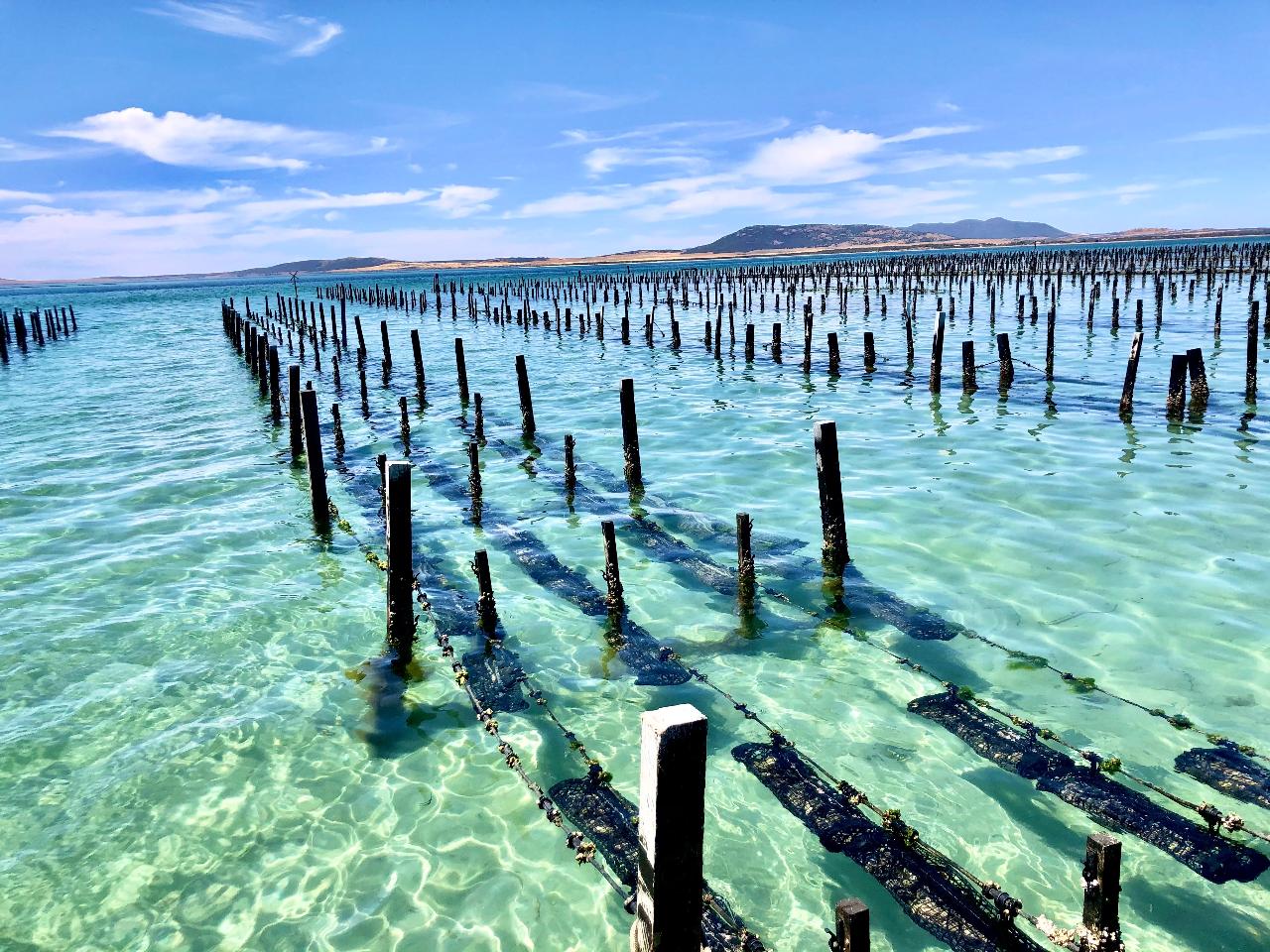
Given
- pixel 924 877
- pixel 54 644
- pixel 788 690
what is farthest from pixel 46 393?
pixel 924 877

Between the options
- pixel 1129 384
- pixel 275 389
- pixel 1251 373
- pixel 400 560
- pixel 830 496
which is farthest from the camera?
pixel 275 389

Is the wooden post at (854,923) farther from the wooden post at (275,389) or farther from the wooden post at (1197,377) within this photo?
the wooden post at (275,389)

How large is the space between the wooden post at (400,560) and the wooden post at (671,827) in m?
5.64

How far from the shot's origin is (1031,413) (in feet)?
68.2

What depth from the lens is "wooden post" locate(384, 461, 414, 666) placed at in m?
8.55

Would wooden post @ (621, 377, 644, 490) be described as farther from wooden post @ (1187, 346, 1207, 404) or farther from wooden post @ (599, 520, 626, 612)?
wooden post @ (1187, 346, 1207, 404)

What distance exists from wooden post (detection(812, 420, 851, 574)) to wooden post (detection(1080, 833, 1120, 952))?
6.76m

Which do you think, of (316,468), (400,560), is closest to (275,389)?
(316,468)

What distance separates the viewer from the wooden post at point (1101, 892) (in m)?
3.77

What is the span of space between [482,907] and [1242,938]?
4.79 metres

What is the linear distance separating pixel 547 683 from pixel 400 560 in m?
2.09

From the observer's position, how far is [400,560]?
886 cm

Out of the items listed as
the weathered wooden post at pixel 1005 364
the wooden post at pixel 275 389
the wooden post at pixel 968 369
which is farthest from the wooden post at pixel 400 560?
the weathered wooden post at pixel 1005 364

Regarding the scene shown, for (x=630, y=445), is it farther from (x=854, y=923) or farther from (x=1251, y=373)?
(x=1251, y=373)
